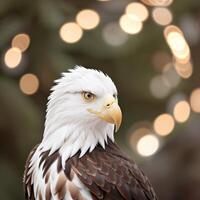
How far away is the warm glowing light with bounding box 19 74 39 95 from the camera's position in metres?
6.16

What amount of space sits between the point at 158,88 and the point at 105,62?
0.40m

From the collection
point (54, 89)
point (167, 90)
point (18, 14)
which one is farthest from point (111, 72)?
point (54, 89)

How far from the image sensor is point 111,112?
3.09 metres

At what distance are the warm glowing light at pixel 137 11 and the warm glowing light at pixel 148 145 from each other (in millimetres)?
782

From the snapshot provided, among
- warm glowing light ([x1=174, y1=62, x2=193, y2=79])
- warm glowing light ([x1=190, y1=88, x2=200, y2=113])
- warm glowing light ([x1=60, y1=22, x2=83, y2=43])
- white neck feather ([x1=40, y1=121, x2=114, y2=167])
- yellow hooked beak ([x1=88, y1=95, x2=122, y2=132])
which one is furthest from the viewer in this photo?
warm glowing light ([x1=190, y1=88, x2=200, y2=113])

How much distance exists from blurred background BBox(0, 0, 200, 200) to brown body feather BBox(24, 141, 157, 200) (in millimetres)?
2587

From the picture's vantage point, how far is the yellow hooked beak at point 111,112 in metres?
3.08

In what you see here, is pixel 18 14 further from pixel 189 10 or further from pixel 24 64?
pixel 189 10

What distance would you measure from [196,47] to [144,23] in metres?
1.17

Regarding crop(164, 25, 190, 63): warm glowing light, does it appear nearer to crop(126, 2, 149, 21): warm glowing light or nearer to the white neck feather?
crop(126, 2, 149, 21): warm glowing light

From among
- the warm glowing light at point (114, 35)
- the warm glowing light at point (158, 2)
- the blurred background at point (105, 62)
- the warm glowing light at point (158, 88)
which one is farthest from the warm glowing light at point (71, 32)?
the warm glowing light at point (158, 88)

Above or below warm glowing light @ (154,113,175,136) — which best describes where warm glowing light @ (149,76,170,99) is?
above

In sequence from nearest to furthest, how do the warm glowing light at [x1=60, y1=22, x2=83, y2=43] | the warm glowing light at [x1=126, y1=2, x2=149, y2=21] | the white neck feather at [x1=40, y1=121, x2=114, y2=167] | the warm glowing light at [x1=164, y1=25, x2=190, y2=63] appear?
the white neck feather at [x1=40, y1=121, x2=114, y2=167] < the warm glowing light at [x1=60, y1=22, x2=83, y2=43] < the warm glowing light at [x1=164, y1=25, x2=190, y2=63] < the warm glowing light at [x1=126, y1=2, x2=149, y2=21]

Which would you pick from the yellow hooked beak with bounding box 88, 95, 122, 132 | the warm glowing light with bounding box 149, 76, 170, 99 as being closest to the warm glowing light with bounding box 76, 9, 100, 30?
the warm glowing light with bounding box 149, 76, 170, 99
